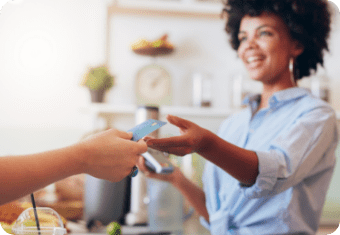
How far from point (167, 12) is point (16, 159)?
→ 131 centimetres

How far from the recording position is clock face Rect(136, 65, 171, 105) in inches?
58.4

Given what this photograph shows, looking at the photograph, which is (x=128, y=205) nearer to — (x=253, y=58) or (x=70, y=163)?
(x=253, y=58)

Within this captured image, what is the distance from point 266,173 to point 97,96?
97cm

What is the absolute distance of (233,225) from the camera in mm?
805

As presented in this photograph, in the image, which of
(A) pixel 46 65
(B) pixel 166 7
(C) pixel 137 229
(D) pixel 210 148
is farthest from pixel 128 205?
(B) pixel 166 7

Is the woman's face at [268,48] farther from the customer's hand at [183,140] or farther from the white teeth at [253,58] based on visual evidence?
the customer's hand at [183,140]

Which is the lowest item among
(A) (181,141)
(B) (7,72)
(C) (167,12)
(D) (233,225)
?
(D) (233,225)

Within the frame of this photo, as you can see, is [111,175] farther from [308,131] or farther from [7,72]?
[7,72]

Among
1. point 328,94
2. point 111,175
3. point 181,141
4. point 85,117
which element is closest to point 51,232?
point 111,175

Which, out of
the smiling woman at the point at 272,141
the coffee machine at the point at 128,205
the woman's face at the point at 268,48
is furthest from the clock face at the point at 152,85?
the woman's face at the point at 268,48

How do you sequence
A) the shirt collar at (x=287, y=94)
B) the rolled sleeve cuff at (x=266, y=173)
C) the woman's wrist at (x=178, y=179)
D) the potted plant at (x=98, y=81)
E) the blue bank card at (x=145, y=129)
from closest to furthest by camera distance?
1. the blue bank card at (x=145, y=129)
2. the rolled sleeve cuff at (x=266, y=173)
3. the shirt collar at (x=287, y=94)
4. the woman's wrist at (x=178, y=179)
5. the potted plant at (x=98, y=81)

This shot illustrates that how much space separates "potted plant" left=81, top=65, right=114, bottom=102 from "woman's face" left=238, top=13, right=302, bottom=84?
0.71 meters

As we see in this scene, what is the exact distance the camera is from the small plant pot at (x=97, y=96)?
1.40 m

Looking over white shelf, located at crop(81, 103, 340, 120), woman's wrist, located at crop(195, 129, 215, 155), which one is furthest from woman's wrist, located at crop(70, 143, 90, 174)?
white shelf, located at crop(81, 103, 340, 120)
